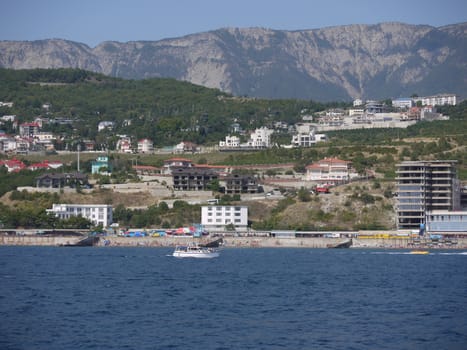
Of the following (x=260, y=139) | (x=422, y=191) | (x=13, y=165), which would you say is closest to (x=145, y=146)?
(x=260, y=139)

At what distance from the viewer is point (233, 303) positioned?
2212 inches

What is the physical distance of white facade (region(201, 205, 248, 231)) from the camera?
11638 centimetres

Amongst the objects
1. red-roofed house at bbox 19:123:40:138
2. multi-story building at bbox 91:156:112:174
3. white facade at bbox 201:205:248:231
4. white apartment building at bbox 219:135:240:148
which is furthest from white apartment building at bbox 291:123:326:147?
red-roofed house at bbox 19:123:40:138

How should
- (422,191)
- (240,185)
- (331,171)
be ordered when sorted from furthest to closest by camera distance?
(331,171)
(240,185)
(422,191)

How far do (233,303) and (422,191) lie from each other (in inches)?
2305

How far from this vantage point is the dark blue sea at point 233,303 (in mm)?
45125

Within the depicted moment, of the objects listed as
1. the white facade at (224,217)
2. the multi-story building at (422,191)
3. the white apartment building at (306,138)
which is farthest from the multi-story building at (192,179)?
the white apartment building at (306,138)

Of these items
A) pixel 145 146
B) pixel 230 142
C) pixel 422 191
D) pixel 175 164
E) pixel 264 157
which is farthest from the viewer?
pixel 230 142

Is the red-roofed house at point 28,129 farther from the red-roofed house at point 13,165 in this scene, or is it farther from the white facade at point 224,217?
the white facade at point 224,217

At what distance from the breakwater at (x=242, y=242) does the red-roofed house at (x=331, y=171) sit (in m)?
23.3

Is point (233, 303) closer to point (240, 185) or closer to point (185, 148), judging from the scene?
point (240, 185)

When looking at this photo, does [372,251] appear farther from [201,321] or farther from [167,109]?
[167,109]

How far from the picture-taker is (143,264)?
3221 inches

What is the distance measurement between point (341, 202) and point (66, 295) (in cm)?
6322
